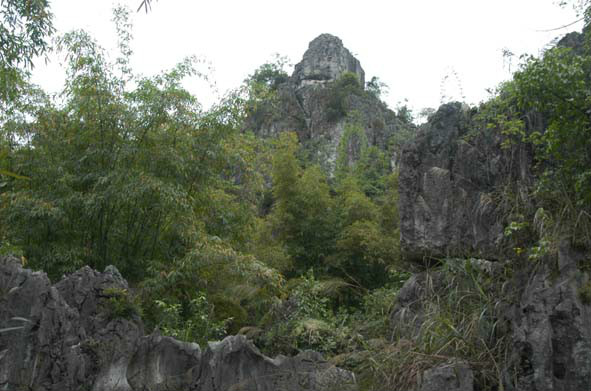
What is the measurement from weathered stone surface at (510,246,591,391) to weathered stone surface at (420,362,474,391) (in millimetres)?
284

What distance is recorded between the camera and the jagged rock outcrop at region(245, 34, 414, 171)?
23562 mm

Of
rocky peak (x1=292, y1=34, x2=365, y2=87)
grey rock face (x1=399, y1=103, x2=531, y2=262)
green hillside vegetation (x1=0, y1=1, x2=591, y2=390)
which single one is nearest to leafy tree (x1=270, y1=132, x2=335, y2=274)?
green hillside vegetation (x1=0, y1=1, x2=591, y2=390)

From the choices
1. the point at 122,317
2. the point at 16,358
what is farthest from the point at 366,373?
the point at 16,358

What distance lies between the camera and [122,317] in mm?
4793

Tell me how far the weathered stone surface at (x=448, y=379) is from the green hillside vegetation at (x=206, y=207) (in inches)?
6.3

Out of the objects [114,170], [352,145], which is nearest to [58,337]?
[114,170]

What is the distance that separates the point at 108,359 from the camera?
14.8ft

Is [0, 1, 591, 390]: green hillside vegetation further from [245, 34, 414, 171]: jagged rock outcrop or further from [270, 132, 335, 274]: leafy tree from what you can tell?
[245, 34, 414, 171]: jagged rock outcrop

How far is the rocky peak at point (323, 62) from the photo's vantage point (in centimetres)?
2916

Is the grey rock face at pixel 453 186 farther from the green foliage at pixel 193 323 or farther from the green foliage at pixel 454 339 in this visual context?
the green foliage at pixel 193 323

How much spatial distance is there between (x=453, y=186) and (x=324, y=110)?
68.6 ft

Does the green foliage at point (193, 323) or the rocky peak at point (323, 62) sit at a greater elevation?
the rocky peak at point (323, 62)

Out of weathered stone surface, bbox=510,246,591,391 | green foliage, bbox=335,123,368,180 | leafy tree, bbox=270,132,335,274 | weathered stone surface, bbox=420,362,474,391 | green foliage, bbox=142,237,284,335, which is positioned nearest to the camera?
weathered stone surface, bbox=510,246,591,391

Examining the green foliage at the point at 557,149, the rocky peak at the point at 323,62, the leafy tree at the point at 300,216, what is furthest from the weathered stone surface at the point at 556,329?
the rocky peak at the point at 323,62
